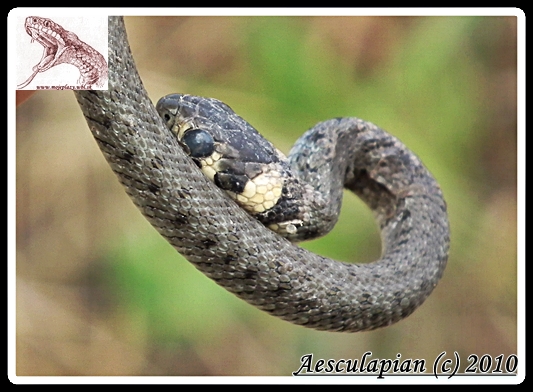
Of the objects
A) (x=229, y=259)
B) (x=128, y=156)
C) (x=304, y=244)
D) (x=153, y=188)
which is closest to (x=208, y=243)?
(x=229, y=259)

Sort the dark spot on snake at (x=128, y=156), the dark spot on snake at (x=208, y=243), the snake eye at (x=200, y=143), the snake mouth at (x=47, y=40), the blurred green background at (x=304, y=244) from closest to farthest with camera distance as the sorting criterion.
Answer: the dark spot on snake at (x=128, y=156) < the dark spot on snake at (x=208, y=243) < the snake eye at (x=200, y=143) < the snake mouth at (x=47, y=40) < the blurred green background at (x=304, y=244)

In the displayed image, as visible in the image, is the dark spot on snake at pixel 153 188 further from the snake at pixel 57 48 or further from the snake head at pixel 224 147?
the snake at pixel 57 48

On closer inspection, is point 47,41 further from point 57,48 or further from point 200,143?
point 200,143

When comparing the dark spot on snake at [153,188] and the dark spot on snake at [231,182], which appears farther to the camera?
the dark spot on snake at [231,182]

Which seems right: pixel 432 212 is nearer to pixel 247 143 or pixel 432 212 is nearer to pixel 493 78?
pixel 247 143

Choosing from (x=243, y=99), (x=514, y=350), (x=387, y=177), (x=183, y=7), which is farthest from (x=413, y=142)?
(x=183, y=7)


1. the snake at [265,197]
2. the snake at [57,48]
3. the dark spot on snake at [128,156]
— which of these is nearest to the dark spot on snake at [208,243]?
the snake at [265,197]
